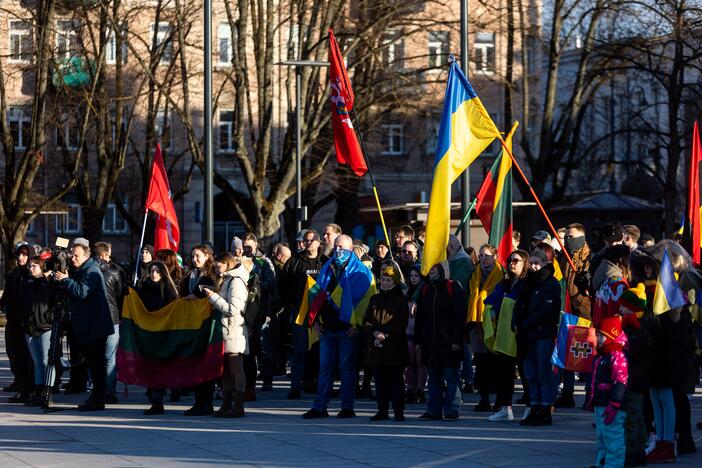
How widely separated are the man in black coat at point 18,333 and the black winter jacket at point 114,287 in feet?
2.98

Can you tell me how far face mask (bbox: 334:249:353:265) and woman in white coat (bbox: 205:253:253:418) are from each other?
37.1 inches

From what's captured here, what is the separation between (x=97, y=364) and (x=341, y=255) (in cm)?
298

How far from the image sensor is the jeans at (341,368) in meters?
14.1

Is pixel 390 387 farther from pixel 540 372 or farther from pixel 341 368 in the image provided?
pixel 540 372

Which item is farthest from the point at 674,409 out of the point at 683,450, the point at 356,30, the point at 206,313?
the point at 356,30

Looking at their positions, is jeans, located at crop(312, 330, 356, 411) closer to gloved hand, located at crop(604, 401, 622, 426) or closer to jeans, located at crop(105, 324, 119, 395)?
jeans, located at crop(105, 324, 119, 395)

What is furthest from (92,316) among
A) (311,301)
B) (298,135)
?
(298,135)

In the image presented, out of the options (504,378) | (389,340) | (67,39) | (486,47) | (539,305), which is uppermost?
(486,47)

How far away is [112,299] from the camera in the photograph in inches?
627

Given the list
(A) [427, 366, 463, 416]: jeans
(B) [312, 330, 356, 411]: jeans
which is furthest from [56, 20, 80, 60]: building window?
(A) [427, 366, 463, 416]: jeans

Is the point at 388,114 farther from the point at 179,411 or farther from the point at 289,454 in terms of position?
the point at 289,454

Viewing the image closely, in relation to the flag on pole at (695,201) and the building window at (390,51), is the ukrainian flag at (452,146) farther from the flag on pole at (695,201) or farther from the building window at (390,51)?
the building window at (390,51)

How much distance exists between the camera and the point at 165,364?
48.5 feet

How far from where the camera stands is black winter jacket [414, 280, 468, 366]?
1363cm
